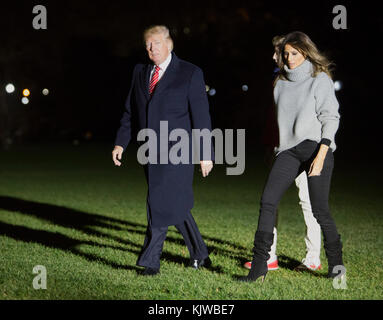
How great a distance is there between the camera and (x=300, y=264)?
6746 millimetres

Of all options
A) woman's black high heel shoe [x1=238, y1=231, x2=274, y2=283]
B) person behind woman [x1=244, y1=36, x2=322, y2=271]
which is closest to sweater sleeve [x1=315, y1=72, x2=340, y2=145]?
person behind woman [x1=244, y1=36, x2=322, y2=271]

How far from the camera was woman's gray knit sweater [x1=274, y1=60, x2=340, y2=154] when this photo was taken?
18.4 feet

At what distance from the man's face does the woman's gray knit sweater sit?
1.15 meters

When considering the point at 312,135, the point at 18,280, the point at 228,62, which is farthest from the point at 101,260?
the point at 228,62

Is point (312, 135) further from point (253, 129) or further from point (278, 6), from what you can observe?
point (253, 129)

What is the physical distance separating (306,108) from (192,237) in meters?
1.77

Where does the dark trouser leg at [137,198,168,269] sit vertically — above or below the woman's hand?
below

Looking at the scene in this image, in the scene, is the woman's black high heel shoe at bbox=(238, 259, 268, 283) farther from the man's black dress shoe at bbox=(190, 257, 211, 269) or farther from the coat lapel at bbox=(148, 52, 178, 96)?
the coat lapel at bbox=(148, 52, 178, 96)

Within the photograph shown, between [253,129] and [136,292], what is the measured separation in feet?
159

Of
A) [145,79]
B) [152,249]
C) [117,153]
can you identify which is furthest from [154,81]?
[152,249]

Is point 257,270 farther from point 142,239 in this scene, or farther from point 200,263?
point 142,239

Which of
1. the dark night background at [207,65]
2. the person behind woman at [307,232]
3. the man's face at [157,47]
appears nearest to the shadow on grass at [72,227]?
the person behind woman at [307,232]

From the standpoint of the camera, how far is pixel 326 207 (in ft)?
19.2

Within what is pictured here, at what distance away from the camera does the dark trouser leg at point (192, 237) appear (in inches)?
250
